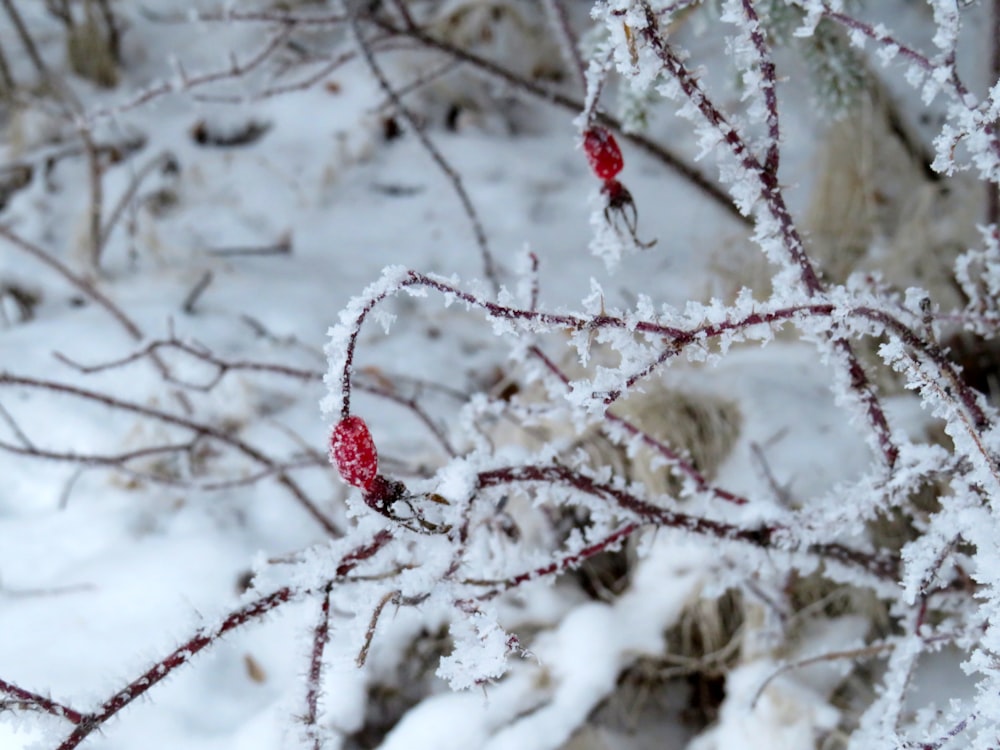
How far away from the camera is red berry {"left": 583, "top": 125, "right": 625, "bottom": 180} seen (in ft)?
2.40

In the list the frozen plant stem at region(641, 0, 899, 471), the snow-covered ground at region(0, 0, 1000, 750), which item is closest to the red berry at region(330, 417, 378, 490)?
the snow-covered ground at region(0, 0, 1000, 750)

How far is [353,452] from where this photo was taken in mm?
510

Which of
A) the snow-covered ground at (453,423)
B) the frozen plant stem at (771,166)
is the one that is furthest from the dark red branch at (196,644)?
the frozen plant stem at (771,166)

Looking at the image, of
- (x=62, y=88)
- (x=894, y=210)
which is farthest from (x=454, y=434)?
(x=62, y=88)

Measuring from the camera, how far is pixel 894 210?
70.4 inches

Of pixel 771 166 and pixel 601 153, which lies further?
pixel 601 153

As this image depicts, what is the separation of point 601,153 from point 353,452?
1.20ft

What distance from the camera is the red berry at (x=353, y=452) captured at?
1.67 ft

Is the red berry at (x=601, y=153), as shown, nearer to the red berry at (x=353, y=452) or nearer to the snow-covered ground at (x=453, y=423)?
the snow-covered ground at (x=453, y=423)

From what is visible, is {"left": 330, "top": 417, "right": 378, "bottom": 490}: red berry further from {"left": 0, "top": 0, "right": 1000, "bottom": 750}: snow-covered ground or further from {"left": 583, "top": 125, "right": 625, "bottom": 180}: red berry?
{"left": 583, "top": 125, "right": 625, "bottom": 180}: red berry

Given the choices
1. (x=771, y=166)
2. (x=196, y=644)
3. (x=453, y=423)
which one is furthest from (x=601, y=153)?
(x=453, y=423)

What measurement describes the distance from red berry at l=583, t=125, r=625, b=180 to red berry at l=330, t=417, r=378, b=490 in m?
0.34

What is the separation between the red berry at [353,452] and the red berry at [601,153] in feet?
1.11

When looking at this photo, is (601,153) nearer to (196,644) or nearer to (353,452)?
(353,452)
